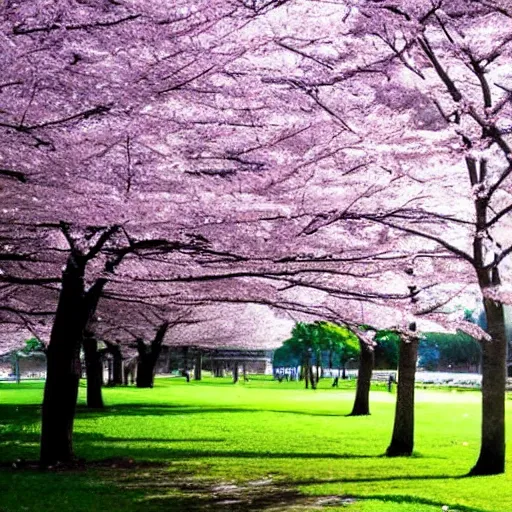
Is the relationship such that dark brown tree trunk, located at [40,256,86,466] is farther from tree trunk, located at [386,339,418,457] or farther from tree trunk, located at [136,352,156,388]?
tree trunk, located at [136,352,156,388]

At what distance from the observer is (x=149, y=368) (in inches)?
1785

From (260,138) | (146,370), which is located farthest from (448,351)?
(260,138)

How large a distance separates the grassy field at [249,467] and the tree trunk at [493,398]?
12.9 inches

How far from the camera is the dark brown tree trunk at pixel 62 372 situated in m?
13.7

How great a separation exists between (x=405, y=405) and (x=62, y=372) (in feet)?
21.1

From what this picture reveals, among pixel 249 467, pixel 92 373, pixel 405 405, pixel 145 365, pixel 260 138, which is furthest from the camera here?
pixel 145 365

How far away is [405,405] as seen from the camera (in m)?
16.2

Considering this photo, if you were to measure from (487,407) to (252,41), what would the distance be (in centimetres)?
763

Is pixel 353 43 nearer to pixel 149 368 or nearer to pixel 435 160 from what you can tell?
pixel 435 160

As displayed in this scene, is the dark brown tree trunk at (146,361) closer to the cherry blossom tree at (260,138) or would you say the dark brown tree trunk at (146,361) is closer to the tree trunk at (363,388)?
the tree trunk at (363,388)

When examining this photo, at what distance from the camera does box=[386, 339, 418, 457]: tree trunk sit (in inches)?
627

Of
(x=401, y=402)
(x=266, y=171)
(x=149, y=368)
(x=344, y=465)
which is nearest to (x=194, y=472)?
(x=344, y=465)

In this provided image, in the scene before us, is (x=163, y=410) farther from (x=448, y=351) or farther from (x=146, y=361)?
(x=448, y=351)

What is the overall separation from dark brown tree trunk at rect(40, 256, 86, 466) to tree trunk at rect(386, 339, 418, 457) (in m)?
5.92
